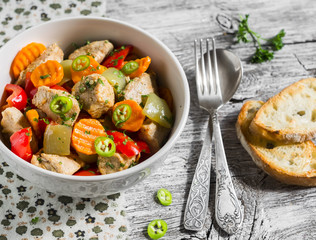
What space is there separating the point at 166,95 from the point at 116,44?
0.54 meters

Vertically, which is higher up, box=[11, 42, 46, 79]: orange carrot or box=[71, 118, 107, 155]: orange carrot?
box=[11, 42, 46, 79]: orange carrot

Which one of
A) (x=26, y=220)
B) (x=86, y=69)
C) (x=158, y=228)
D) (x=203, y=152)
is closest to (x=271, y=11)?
(x=203, y=152)

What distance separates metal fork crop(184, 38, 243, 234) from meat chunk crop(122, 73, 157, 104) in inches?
21.9

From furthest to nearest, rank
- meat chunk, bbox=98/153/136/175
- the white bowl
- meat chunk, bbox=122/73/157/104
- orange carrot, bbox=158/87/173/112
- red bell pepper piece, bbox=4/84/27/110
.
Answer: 1. orange carrot, bbox=158/87/173/112
2. meat chunk, bbox=122/73/157/104
3. red bell pepper piece, bbox=4/84/27/110
4. meat chunk, bbox=98/153/136/175
5. the white bowl

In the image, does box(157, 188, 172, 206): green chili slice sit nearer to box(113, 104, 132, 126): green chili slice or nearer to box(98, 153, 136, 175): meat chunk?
box(98, 153, 136, 175): meat chunk

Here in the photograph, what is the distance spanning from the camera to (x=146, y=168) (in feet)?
7.48

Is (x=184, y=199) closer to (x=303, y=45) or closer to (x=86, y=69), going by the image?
(x=86, y=69)

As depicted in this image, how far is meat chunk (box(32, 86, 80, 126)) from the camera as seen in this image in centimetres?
237

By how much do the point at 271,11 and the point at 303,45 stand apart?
489 mm

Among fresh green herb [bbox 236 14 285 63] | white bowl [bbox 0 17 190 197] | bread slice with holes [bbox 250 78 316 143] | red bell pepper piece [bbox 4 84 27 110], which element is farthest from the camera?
fresh green herb [bbox 236 14 285 63]

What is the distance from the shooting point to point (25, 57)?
268 centimetres

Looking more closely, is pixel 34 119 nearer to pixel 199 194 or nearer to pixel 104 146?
pixel 104 146

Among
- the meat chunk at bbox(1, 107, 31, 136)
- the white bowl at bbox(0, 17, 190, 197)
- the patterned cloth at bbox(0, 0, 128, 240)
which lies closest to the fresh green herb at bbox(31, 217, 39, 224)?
the patterned cloth at bbox(0, 0, 128, 240)

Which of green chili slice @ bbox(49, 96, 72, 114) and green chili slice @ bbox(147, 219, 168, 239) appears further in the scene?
green chili slice @ bbox(147, 219, 168, 239)
